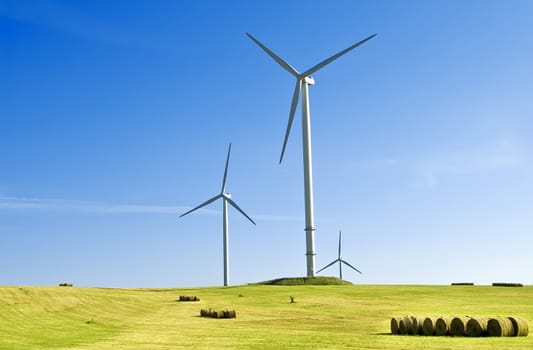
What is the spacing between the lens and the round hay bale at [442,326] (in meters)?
37.4

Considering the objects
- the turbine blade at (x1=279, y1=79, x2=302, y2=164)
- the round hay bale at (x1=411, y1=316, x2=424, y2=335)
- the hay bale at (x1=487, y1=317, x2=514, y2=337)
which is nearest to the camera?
the hay bale at (x1=487, y1=317, x2=514, y2=337)

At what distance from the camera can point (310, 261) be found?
10556 centimetres

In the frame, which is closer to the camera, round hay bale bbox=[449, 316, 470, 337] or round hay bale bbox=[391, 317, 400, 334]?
round hay bale bbox=[449, 316, 470, 337]

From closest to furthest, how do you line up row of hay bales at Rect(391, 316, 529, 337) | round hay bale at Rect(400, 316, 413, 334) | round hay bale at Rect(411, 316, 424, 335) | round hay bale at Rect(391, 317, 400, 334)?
1. row of hay bales at Rect(391, 316, 529, 337)
2. round hay bale at Rect(411, 316, 424, 335)
3. round hay bale at Rect(400, 316, 413, 334)
4. round hay bale at Rect(391, 317, 400, 334)

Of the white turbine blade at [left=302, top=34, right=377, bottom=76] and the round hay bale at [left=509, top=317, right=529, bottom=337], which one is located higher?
the white turbine blade at [left=302, top=34, right=377, bottom=76]

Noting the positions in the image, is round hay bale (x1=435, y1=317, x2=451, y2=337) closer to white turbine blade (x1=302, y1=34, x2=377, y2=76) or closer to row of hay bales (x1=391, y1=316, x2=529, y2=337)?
row of hay bales (x1=391, y1=316, x2=529, y2=337)

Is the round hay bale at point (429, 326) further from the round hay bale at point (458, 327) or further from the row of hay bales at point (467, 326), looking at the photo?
the round hay bale at point (458, 327)

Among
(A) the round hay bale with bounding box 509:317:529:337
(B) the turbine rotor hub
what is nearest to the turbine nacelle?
(B) the turbine rotor hub

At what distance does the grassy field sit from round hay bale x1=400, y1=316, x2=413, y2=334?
4.59ft

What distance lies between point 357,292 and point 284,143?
29793 mm

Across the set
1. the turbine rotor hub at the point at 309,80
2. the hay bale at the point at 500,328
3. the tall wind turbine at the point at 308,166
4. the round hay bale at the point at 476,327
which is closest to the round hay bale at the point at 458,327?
the round hay bale at the point at 476,327

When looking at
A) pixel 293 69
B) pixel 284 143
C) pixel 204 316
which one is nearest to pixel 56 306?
pixel 204 316

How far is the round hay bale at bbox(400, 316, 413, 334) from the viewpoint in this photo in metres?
39.3

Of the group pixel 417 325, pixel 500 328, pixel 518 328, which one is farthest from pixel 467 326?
pixel 417 325
